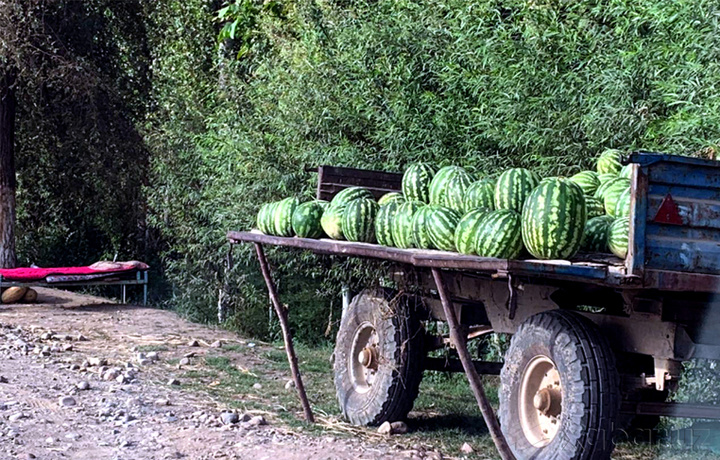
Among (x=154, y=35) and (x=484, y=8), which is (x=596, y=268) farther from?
(x=154, y=35)

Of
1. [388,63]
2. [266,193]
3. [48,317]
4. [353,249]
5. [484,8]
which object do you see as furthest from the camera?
[48,317]

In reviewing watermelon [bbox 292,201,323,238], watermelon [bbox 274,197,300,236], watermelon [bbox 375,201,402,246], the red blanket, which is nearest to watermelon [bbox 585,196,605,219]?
watermelon [bbox 375,201,402,246]

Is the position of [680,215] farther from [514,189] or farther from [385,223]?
[385,223]

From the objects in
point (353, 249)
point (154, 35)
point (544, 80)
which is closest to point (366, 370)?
point (353, 249)

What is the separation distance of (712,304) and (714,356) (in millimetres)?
267

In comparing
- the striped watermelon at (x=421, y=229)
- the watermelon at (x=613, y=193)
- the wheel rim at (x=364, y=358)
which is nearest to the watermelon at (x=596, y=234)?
the watermelon at (x=613, y=193)

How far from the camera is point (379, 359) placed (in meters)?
6.93

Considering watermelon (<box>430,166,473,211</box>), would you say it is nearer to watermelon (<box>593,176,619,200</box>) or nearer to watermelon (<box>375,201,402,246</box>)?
watermelon (<box>375,201,402,246</box>)

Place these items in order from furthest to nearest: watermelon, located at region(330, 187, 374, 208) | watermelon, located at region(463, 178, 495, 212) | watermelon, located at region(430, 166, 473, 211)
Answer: watermelon, located at region(330, 187, 374, 208) → watermelon, located at region(430, 166, 473, 211) → watermelon, located at region(463, 178, 495, 212)

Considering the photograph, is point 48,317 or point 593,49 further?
point 48,317

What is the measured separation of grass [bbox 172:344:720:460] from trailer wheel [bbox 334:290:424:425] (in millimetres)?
185

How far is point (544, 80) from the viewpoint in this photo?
7.51 metres

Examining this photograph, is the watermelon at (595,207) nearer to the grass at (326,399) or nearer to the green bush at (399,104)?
the green bush at (399,104)

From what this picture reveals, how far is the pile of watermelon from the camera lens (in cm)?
455
